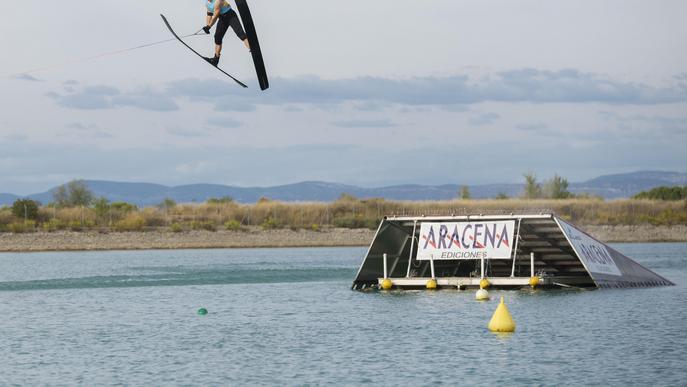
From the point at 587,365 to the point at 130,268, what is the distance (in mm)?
47995

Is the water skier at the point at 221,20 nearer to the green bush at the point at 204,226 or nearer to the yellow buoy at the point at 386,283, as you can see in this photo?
the yellow buoy at the point at 386,283

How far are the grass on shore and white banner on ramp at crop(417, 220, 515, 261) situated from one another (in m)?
56.8

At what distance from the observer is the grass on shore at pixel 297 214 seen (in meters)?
100

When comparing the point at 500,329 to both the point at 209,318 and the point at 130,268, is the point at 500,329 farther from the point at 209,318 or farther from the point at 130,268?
the point at 130,268

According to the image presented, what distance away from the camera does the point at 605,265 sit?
43562 millimetres

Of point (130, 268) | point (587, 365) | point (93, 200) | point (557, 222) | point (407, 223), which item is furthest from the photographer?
point (93, 200)

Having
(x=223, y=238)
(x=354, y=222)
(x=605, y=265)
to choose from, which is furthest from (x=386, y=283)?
(x=354, y=222)

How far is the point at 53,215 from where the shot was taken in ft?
331

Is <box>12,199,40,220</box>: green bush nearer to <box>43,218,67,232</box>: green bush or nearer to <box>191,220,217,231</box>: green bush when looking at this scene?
<box>43,218,67,232</box>: green bush

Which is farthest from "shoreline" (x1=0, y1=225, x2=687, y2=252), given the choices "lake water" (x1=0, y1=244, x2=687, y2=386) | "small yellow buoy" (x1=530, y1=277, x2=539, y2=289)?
"small yellow buoy" (x1=530, y1=277, x2=539, y2=289)

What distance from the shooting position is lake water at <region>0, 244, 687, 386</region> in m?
24.6

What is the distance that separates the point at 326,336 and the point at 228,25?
1226 centimetres

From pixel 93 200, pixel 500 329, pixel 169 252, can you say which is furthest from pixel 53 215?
pixel 500 329

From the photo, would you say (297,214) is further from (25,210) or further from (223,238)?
(25,210)
